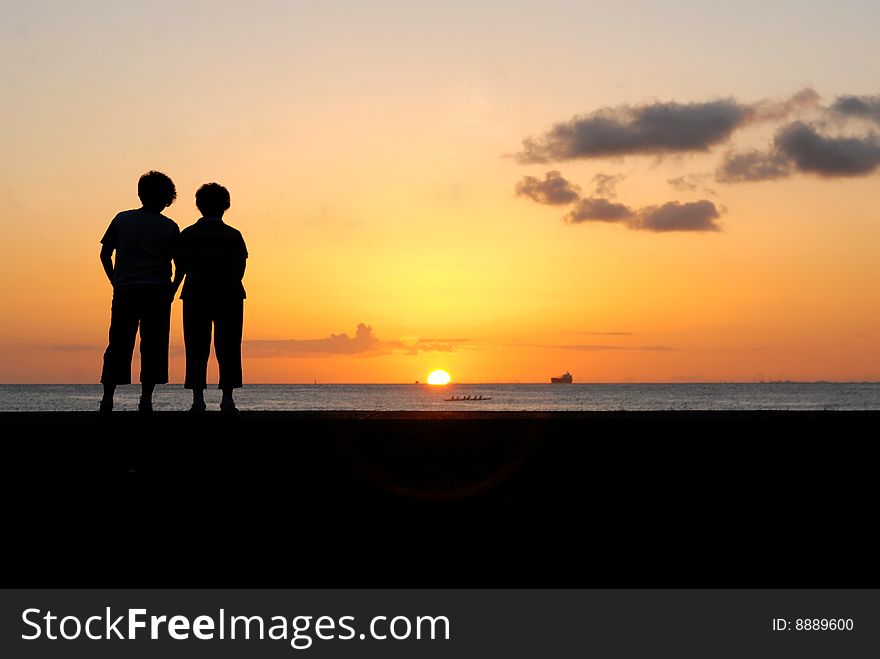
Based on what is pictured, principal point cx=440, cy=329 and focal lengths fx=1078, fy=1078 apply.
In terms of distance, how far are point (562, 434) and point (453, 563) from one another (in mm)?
4396

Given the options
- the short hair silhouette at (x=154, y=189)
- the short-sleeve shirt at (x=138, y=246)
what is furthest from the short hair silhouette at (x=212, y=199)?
the short-sleeve shirt at (x=138, y=246)

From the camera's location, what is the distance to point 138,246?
10.5 meters

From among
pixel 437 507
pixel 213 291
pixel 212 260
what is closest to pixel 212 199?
pixel 212 260

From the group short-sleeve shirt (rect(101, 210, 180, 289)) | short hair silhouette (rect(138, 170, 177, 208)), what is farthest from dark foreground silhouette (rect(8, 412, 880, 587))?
short hair silhouette (rect(138, 170, 177, 208))

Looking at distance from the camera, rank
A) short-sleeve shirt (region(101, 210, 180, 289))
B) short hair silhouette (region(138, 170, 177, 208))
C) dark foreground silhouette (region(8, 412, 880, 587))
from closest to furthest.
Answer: dark foreground silhouette (region(8, 412, 880, 587)), short-sleeve shirt (region(101, 210, 180, 289)), short hair silhouette (region(138, 170, 177, 208))

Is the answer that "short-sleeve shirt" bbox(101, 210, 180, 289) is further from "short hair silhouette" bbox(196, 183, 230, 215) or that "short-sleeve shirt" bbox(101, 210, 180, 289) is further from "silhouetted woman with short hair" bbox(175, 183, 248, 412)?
"short hair silhouette" bbox(196, 183, 230, 215)

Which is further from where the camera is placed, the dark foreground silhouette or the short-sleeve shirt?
the short-sleeve shirt

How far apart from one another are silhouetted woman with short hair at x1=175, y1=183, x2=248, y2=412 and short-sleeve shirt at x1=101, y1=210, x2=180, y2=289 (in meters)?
0.35

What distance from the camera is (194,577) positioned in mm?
4090

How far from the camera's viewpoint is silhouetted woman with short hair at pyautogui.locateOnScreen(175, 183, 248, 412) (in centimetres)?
1107

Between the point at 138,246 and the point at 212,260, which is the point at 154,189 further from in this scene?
the point at 212,260

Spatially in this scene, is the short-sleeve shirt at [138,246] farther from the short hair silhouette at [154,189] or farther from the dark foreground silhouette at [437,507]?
the dark foreground silhouette at [437,507]
